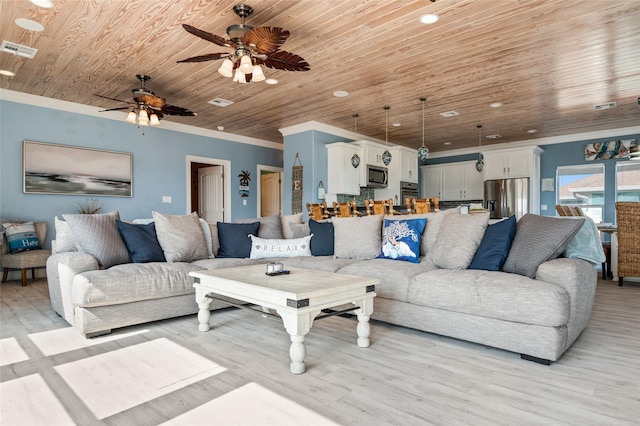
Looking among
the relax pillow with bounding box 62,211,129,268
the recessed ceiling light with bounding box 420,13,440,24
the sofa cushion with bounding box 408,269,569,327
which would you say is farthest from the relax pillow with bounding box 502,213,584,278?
the relax pillow with bounding box 62,211,129,268

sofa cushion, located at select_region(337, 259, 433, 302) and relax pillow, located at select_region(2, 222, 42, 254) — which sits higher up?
relax pillow, located at select_region(2, 222, 42, 254)

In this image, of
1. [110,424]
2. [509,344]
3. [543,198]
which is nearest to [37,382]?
[110,424]

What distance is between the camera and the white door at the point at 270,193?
8.69 m

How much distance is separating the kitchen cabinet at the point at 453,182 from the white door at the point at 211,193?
5245mm

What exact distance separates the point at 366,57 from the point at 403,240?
197 centimetres

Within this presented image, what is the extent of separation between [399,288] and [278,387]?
1.26 metres

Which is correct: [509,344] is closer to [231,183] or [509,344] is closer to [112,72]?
[112,72]

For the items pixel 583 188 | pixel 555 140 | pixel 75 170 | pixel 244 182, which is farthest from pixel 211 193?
pixel 583 188

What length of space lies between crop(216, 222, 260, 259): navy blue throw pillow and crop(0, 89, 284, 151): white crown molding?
291 centimetres

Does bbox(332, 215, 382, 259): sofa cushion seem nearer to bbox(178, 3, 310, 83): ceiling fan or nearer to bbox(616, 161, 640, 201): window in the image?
bbox(178, 3, 310, 83): ceiling fan

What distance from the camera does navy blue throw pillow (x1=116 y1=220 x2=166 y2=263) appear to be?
336 centimetres

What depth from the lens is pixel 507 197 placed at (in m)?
7.84

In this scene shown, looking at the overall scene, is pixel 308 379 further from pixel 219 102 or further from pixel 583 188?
pixel 583 188

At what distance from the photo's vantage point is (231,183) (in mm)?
7551
